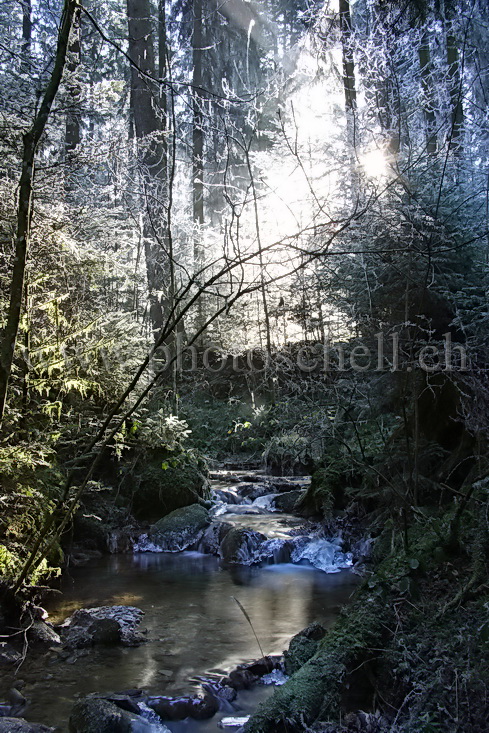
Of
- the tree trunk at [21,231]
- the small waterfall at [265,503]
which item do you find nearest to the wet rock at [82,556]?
the small waterfall at [265,503]

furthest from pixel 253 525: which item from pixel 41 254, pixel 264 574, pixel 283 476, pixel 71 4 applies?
pixel 71 4

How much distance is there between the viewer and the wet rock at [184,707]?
390 centimetres

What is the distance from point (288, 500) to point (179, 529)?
2602mm

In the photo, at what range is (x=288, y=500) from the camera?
10648mm

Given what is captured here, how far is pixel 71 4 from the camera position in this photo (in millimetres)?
2096

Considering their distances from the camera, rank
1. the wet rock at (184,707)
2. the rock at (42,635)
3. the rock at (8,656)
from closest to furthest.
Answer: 1. the wet rock at (184,707)
2. the rock at (8,656)
3. the rock at (42,635)

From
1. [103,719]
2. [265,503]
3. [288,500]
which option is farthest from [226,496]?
[103,719]

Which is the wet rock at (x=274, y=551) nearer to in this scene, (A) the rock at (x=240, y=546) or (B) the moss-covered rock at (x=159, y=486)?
(A) the rock at (x=240, y=546)

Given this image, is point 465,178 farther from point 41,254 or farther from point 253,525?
point 253,525

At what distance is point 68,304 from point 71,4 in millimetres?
5465

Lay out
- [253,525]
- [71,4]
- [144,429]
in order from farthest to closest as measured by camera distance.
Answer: [253,525]
[144,429]
[71,4]

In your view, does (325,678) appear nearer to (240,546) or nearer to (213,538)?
(240,546)

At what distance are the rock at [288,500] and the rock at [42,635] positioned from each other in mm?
6059

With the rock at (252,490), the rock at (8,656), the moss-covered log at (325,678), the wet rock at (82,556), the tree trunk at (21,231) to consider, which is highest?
the tree trunk at (21,231)
